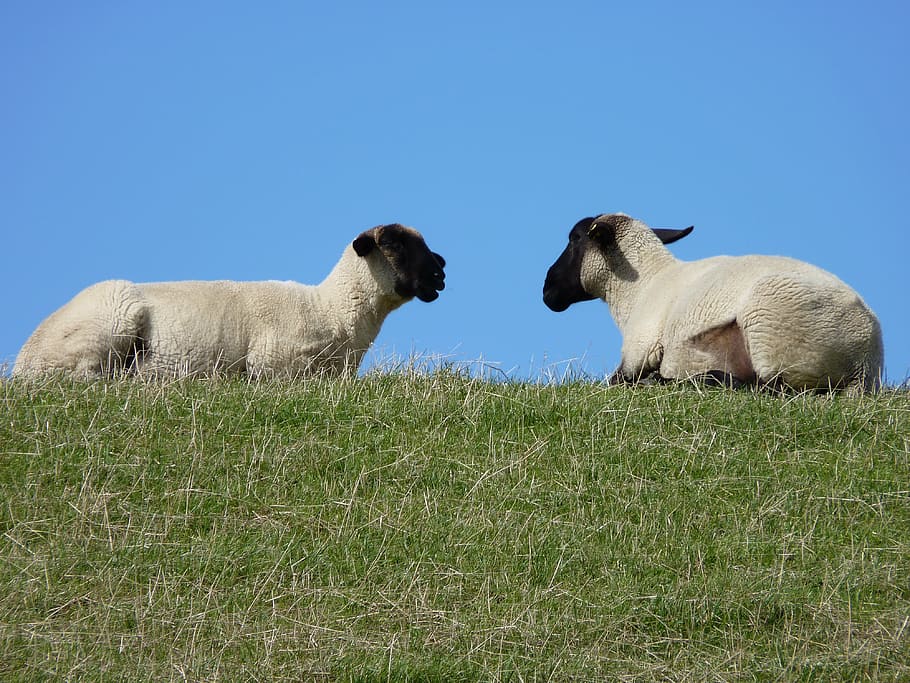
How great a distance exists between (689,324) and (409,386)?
2.97 meters

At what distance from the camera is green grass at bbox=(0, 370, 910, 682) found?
6.60 m

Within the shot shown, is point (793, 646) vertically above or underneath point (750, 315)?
underneath

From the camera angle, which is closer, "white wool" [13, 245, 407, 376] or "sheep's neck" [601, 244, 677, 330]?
"white wool" [13, 245, 407, 376]

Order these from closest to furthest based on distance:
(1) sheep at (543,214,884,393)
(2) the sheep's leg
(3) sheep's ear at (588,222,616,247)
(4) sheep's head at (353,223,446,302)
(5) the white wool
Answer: (1) sheep at (543,214,884,393) → (2) the sheep's leg → (5) the white wool → (3) sheep's ear at (588,222,616,247) → (4) sheep's head at (353,223,446,302)

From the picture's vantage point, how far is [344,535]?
310 inches

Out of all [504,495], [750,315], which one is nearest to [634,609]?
[504,495]

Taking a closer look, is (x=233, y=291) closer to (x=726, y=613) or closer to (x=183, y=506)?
(x=183, y=506)

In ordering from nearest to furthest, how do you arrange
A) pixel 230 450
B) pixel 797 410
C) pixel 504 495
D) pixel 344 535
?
Answer: pixel 344 535 → pixel 504 495 → pixel 230 450 → pixel 797 410

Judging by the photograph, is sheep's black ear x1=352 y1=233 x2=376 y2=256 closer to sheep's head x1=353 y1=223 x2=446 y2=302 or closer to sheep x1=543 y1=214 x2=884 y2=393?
sheep's head x1=353 y1=223 x2=446 y2=302

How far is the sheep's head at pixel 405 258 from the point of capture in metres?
13.6

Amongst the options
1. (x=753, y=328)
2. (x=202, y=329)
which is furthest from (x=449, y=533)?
(x=202, y=329)

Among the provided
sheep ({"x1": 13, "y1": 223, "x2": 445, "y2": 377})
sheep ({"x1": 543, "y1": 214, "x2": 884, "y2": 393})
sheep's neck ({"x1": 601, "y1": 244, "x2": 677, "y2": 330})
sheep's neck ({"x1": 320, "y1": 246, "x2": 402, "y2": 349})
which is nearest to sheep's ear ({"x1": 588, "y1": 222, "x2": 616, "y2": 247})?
sheep's neck ({"x1": 601, "y1": 244, "x2": 677, "y2": 330})

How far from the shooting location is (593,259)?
1362 cm

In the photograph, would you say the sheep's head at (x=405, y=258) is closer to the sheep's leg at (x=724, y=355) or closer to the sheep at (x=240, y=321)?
the sheep at (x=240, y=321)
